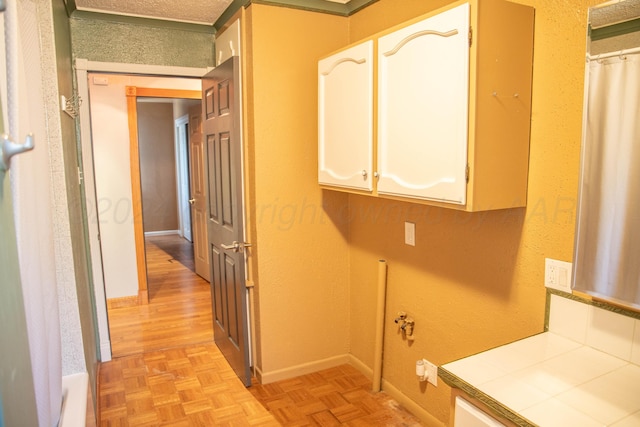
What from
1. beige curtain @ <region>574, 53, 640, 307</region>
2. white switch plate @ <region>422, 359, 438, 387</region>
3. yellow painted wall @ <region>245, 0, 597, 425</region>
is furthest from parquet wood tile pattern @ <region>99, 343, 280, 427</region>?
beige curtain @ <region>574, 53, 640, 307</region>

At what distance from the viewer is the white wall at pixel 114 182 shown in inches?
169

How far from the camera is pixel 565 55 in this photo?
156 centimetres

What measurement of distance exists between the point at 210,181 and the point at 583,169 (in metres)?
2.38

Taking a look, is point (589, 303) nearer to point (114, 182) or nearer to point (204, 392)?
point (204, 392)

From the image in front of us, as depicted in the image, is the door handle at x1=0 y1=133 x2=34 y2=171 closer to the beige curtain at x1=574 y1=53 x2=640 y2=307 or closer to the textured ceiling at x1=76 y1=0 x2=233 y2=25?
the beige curtain at x1=574 y1=53 x2=640 y2=307

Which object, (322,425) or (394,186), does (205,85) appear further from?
(322,425)

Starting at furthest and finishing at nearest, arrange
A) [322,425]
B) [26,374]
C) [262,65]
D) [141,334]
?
1. [141,334]
2. [262,65]
3. [322,425]
4. [26,374]

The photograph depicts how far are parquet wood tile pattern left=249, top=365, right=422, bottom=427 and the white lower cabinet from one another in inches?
50.7

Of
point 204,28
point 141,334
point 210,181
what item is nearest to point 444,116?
point 210,181

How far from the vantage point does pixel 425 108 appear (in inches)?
69.8

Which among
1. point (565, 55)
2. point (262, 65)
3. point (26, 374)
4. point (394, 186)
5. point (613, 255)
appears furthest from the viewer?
point (262, 65)

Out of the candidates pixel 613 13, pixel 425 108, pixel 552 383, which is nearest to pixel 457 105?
pixel 425 108

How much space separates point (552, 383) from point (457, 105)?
38.5 inches

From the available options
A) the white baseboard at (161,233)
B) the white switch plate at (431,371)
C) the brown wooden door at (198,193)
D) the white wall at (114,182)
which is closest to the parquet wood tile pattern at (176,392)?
the white switch plate at (431,371)
